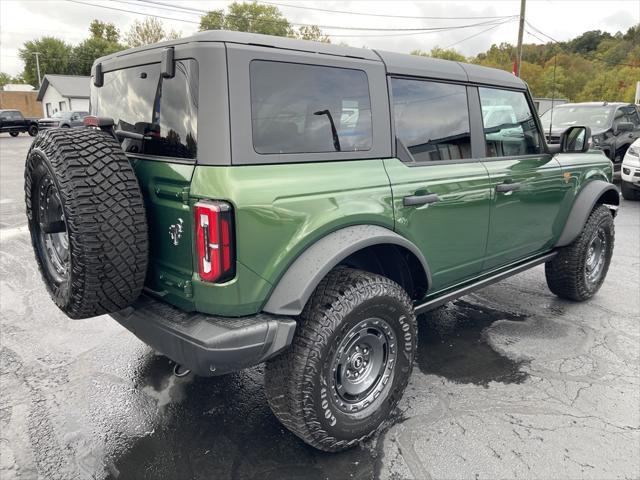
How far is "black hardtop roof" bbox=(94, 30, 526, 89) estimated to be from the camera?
6.93 ft

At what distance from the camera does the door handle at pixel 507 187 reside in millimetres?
3301

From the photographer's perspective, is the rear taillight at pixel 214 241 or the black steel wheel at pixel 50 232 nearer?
the rear taillight at pixel 214 241

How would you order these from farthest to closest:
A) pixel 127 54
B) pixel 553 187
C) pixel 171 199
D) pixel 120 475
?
pixel 553 187 < pixel 127 54 < pixel 120 475 < pixel 171 199

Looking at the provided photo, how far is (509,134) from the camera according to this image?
11.9 feet

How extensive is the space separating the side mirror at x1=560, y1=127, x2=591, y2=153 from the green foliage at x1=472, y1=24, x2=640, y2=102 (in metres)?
27.0

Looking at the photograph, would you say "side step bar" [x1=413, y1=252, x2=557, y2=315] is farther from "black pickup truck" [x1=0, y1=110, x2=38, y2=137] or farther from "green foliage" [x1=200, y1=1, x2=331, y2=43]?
"green foliage" [x1=200, y1=1, x2=331, y2=43]

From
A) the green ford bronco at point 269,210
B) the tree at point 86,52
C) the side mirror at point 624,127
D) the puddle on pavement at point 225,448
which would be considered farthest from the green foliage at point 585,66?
the tree at point 86,52

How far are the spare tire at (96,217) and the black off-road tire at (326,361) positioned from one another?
2.62 ft

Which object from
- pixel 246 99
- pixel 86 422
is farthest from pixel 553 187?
pixel 86 422

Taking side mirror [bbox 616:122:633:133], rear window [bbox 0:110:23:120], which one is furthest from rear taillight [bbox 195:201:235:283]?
rear window [bbox 0:110:23:120]

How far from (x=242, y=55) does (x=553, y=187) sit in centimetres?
285

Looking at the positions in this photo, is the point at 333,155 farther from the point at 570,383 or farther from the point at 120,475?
the point at 570,383

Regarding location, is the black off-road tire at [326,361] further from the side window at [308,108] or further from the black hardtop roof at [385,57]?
the black hardtop roof at [385,57]

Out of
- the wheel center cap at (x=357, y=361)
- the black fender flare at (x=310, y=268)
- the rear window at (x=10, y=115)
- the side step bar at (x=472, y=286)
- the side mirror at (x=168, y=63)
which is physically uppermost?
the rear window at (x=10, y=115)
